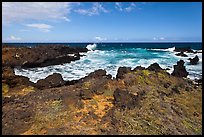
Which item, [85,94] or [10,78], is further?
[10,78]

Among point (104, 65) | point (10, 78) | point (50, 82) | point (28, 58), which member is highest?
point (10, 78)

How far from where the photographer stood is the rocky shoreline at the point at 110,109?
611 centimetres

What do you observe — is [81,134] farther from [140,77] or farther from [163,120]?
[140,77]

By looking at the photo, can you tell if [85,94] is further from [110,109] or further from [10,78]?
[10,78]

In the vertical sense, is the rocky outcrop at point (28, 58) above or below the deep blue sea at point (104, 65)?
above

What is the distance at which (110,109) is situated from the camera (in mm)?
7113

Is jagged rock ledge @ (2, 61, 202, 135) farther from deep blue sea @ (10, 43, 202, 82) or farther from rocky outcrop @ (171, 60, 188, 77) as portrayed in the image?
deep blue sea @ (10, 43, 202, 82)

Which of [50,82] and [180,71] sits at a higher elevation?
[50,82]

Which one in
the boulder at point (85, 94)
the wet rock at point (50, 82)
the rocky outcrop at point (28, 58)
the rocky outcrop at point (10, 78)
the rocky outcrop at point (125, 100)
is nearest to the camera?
the rocky outcrop at point (125, 100)

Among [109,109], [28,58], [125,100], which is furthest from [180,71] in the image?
[28,58]

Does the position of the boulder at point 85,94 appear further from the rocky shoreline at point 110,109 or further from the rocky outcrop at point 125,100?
the rocky outcrop at point 125,100

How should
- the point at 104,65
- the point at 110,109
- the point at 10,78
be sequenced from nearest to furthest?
1. the point at 110,109
2. the point at 10,78
3. the point at 104,65

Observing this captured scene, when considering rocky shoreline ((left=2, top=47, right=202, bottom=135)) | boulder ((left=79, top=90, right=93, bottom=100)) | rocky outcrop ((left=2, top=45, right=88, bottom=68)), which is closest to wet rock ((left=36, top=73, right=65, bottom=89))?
rocky shoreline ((left=2, top=47, right=202, bottom=135))

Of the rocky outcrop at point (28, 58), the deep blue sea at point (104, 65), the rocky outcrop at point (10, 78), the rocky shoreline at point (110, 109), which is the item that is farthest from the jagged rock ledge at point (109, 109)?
the rocky outcrop at point (28, 58)
